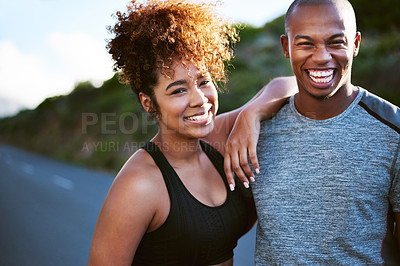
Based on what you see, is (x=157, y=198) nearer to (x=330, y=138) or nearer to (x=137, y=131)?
(x=330, y=138)

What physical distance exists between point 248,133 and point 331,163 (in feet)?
1.48

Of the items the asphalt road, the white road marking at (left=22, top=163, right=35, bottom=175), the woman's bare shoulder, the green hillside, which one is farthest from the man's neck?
the white road marking at (left=22, top=163, right=35, bottom=175)

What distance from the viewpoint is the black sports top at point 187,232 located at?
2182 millimetres

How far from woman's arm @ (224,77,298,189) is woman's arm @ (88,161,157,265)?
48 centimetres

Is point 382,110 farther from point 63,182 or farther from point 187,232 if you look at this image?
point 63,182

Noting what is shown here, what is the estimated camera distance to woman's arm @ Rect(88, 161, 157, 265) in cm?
205

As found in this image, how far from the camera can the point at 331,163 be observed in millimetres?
2053

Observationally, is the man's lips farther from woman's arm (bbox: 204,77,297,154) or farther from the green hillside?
the green hillside

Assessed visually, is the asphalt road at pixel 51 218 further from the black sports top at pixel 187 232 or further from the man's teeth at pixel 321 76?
the man's teeth at pixel 321 76

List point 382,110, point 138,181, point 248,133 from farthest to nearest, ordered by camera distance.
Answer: point 248,133, point 138,181, point 382,110

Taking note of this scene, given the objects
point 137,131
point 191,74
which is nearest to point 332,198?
point 191,74

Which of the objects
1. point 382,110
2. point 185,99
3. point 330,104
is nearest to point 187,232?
point 185,99

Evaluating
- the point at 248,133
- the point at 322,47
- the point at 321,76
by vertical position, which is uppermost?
the point at 322,47

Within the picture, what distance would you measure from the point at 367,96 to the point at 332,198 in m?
0.54
